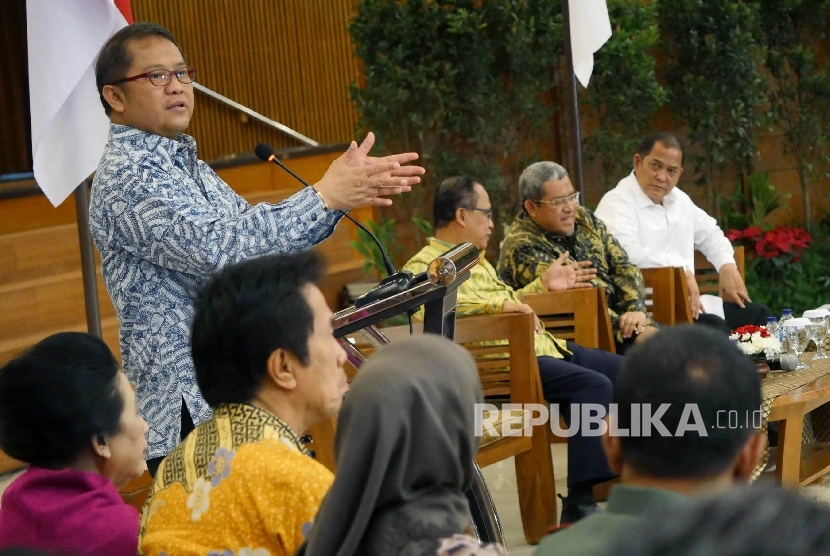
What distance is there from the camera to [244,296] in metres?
1.55

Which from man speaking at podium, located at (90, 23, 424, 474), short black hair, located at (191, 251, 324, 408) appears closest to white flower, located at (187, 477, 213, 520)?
short black hair, located at (191, 251, 324, 408)

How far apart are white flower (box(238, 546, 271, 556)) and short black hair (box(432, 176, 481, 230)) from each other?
2.68 meters

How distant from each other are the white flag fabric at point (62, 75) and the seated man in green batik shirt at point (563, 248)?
5.78 feet

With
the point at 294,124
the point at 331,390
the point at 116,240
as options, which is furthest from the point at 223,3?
the point at 331,390

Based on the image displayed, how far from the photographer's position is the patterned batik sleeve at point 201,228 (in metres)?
2.07

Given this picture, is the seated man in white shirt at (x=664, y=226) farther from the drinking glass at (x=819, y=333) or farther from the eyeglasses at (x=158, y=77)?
the eyeglasses at (x=158, y=77)

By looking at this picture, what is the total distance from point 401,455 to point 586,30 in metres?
4.28

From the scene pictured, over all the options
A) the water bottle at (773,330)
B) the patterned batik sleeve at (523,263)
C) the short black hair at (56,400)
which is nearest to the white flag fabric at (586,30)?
the patterned batik sleeve at (523,263)

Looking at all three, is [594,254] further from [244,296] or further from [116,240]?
[244,296]

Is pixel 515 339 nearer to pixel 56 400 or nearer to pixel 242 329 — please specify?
pixel 56 400

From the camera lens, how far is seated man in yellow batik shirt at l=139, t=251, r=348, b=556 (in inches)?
56.1

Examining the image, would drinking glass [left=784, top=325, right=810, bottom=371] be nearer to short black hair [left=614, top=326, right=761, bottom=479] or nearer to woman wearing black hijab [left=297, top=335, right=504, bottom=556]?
short black hair [left=614, top=326, right=761, bottom=479]

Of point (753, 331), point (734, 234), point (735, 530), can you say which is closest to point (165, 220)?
point (735, 530)

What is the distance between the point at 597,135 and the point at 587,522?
653 cm
